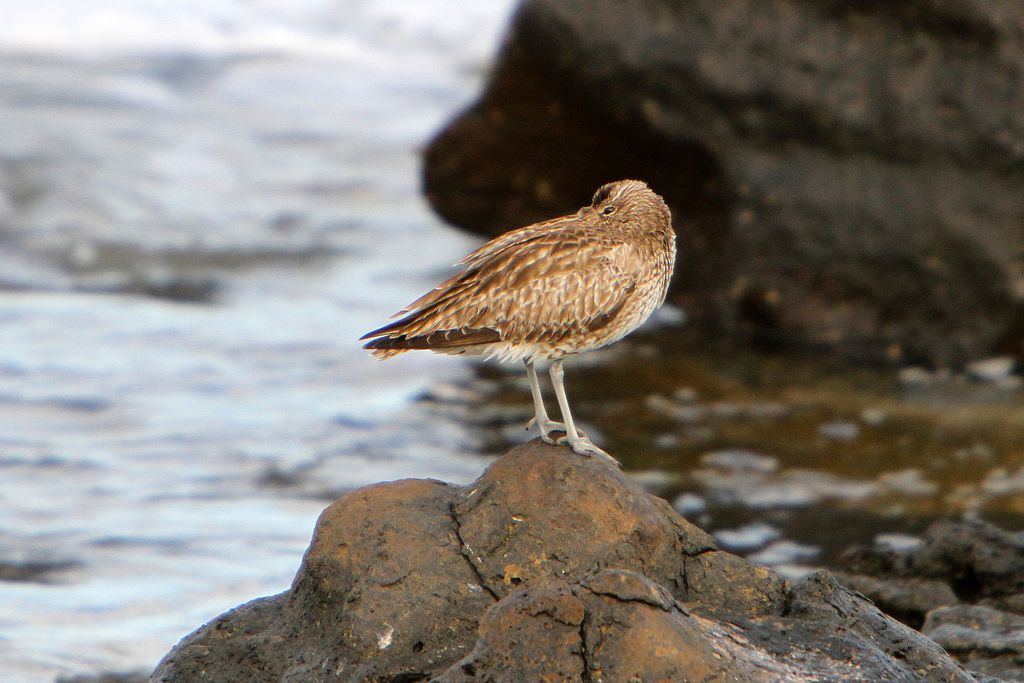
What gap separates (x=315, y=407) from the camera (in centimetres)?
Answer: 1320

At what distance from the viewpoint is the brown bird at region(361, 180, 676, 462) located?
6.46 m

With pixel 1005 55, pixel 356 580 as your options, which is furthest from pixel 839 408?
Answer: pixel 356 580

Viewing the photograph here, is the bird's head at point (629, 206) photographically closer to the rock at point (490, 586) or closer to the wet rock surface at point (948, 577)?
the rock at point (490, 586)

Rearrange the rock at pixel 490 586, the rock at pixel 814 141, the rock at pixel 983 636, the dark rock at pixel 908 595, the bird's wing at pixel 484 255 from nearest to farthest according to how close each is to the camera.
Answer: the rock at pixel 490 586 → the rock at pixel 983 636 → the bird's wing at pixel 484 255 → the dark rock at pixel 908 595 → the rock at pixel 814 141

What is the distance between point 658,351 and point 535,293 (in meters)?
7.66

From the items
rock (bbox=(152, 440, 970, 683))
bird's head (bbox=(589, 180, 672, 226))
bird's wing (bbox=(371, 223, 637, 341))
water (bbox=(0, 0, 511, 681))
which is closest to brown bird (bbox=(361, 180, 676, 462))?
bird's wing (bbox=(371, 223, 637, 341))

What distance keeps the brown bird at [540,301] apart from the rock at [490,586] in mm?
773

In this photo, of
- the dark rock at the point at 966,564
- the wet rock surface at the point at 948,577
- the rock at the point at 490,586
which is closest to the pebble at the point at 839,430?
the wet rock surface at the point at 948,577

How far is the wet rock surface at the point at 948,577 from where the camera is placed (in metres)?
7.43

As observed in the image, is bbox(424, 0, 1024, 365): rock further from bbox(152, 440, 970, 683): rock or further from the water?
bbox(152, 440, 970, 683): rock

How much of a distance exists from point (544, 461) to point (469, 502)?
358mm

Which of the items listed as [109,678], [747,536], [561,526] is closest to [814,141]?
[747,536]

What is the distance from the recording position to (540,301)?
6508 mm

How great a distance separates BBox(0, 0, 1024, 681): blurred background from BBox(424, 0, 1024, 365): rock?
0.02 metres
